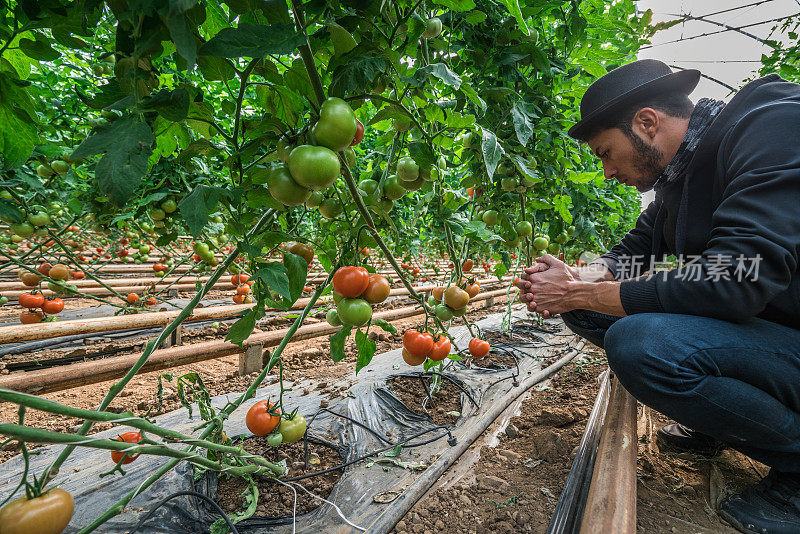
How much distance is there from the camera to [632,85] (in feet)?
5.02

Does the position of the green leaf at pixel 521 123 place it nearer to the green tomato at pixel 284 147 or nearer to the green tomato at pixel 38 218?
the green tomato at pixel 284 147

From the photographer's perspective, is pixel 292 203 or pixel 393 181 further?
pixel 393 181

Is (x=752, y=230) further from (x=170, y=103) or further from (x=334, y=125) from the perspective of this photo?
Result: (x=170, y=103)

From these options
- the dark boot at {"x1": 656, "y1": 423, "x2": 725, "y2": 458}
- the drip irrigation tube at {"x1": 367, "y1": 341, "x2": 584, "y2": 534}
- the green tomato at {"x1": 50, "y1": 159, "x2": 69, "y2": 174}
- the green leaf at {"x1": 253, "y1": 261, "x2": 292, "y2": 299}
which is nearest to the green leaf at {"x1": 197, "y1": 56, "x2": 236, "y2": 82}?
the green leaf at {"x1": 253, "y1": 261, "x2": 292, "y2": 299}

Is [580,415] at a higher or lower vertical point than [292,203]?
lower

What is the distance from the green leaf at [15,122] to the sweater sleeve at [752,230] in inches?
70.4

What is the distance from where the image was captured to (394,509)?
49.3 inches

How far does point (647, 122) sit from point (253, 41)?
1.61 m

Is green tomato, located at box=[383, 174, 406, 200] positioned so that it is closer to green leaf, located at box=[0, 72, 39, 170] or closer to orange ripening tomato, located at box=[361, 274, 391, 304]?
orange ripening tomato, located at box=[361, 274, 391, 304]

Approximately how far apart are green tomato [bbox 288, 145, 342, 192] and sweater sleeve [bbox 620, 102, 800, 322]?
1214mm

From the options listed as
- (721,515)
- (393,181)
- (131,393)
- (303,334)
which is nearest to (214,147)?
(393,181)

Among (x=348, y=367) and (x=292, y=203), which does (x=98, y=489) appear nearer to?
(x=292, y=203)

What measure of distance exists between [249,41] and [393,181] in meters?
0.74

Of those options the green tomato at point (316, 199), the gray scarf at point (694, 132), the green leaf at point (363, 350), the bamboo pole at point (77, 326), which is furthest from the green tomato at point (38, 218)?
the gray scarf at point (694, 132)
